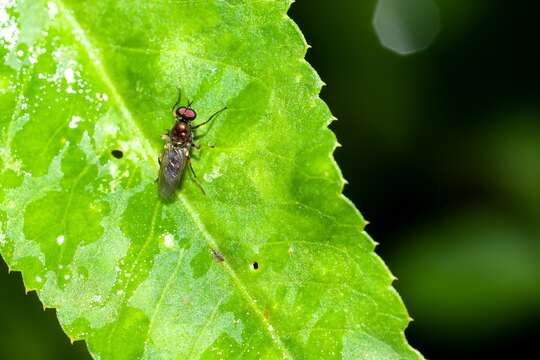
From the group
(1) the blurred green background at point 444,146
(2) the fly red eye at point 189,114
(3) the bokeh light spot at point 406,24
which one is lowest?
(1) the blurred green background at point 444,146

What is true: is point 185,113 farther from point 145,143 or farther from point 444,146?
point 444,146

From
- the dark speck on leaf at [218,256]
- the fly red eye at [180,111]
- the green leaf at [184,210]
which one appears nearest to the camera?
the green leaf at [184,210]

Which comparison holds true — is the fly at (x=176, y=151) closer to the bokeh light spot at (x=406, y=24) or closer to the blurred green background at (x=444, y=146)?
the blurred green background at (x=444, y=146)

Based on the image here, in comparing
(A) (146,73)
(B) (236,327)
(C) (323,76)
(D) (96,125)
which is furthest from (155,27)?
(C) (323,76)

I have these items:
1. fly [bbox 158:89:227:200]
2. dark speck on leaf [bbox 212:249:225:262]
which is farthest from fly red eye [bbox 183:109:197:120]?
dark speck on leaf [bbox 212:249:225:262]

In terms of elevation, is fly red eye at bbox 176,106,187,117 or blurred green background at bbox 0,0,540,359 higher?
fly red eye at bbox 176,106,187,117

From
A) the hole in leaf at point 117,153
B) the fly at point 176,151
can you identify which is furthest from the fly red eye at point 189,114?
the hole in leaf at point 117,153

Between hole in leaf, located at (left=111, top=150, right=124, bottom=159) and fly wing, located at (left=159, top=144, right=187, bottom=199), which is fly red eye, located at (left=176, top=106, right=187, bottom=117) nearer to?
fly wing, located at (left=159, top=144, right=187, bottom=199)

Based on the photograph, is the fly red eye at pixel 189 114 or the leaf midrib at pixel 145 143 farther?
the fly red eye at pixel 189 114
